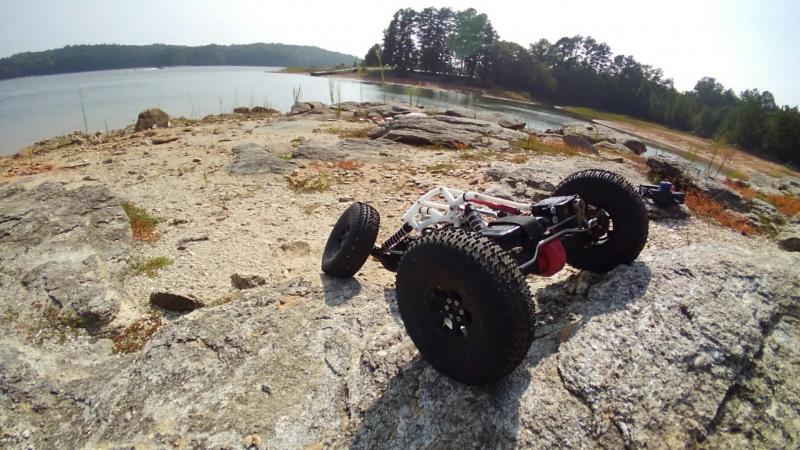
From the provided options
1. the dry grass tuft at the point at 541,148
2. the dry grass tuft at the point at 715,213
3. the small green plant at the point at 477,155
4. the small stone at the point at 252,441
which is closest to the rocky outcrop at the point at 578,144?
the dry grass tuft at the point at 541,148

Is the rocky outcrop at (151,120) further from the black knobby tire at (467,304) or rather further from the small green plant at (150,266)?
the black knobby tire at (467,304)

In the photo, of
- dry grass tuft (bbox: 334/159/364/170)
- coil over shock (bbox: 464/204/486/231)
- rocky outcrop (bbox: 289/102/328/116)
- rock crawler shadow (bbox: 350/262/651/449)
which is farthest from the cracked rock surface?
rocky outcrop (bbox: 289/102/328/116)

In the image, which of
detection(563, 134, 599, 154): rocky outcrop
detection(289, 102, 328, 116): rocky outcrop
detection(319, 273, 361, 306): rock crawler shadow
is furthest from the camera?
detection(289, 102, 328, 116): rocky outcrop

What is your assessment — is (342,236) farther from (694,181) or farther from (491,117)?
(491,117)

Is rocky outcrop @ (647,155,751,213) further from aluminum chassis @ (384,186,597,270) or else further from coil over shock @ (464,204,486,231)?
coil over shock @ (464,204,486,231)

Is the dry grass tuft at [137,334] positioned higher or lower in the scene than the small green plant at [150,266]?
lower

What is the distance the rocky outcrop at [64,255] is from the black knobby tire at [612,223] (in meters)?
4.99

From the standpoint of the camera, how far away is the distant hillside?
84125mm

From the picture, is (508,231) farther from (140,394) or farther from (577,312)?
(140,394)

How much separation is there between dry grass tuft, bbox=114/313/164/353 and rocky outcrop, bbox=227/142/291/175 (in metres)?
5.57

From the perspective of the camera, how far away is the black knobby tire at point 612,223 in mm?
3359

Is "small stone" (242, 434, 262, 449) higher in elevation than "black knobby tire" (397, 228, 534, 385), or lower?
lower

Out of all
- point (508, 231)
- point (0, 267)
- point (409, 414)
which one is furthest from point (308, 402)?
point (0, 267)

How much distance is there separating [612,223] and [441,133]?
10395 millimetres
